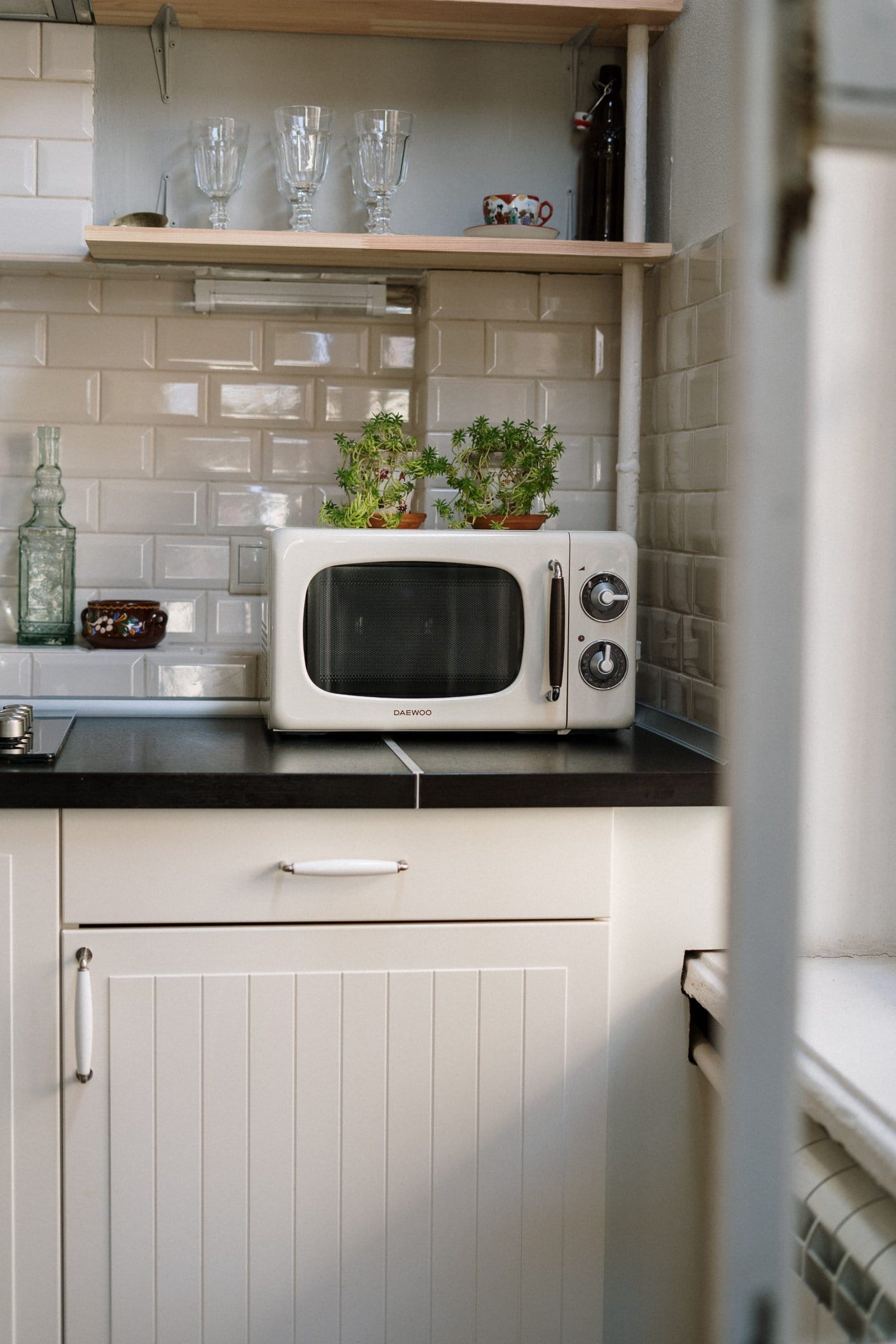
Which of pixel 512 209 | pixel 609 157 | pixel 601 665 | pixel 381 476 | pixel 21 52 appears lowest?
pixel 601 665

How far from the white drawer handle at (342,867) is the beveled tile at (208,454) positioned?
87cm

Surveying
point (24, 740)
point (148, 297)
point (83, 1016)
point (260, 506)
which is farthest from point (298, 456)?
point (83, 1016)

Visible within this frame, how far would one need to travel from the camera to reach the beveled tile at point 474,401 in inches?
81.3

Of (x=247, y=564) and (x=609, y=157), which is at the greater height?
(x=609, y=157)

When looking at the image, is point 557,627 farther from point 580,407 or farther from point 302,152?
point 302,152

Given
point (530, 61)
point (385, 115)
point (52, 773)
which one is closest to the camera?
point (52, 773)

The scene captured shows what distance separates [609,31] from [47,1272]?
1.88m

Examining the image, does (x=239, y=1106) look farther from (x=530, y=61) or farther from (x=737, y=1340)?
(x=530, y=61)

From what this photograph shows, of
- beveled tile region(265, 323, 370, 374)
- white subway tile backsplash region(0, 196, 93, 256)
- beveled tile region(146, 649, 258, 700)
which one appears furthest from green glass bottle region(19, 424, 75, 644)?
beveled tile region(265, 323, 370, 374)

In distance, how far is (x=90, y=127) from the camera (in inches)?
76.8

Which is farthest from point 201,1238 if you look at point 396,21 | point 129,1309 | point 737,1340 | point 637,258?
point 396,21

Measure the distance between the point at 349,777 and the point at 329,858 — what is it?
99 mm

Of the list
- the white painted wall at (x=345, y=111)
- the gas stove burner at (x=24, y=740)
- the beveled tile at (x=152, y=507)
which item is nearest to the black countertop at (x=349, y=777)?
the gas stove burner at (x=24, y=740)

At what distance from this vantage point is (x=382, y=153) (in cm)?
194
